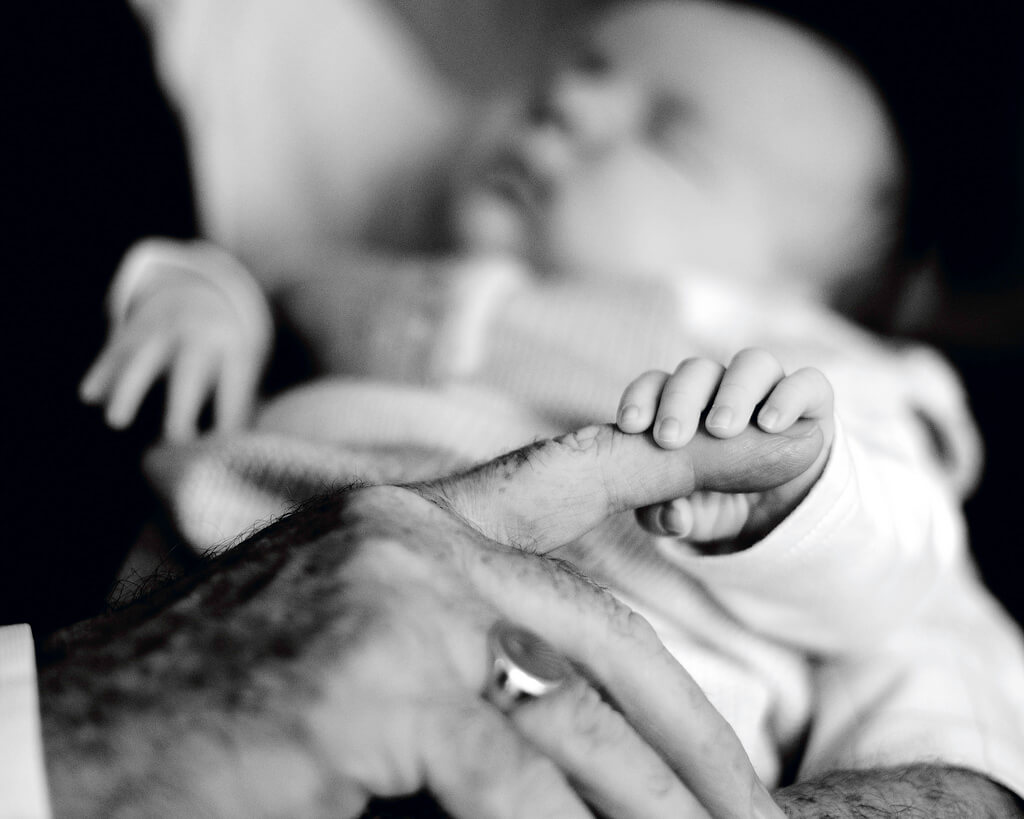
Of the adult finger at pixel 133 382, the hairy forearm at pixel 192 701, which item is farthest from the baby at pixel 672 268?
the hairy forearm at pixel 192 701

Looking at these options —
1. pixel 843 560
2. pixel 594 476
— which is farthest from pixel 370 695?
pixel 843 560

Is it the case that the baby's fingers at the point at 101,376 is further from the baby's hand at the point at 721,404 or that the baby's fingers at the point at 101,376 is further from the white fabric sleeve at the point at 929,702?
the white fabric sleeve at the point at 929,702

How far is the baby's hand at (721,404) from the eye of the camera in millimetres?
523

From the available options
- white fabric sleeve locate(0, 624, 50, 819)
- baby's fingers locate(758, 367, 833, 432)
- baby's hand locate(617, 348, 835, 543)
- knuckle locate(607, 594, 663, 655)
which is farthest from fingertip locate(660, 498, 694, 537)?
white fabric sleeve locate(0, 624, 50, 819)

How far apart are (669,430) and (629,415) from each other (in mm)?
28

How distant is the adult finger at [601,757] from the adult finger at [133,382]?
0.62m

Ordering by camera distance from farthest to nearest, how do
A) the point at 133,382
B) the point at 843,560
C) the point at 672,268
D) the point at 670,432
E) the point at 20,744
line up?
1. the point at 672,268
2. the point at 133,382
3. the point at 843,560
4. the point at 670,432
5. the point at 20,744

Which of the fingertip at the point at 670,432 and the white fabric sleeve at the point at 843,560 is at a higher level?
the fingertip at the point at 670,432

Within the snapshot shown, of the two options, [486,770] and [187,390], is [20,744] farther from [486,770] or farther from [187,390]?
[187,390]

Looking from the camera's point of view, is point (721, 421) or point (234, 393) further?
point (234, 393)

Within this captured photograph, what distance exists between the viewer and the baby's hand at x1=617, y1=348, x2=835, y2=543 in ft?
1.72

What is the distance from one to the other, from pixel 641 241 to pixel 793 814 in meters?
0.71

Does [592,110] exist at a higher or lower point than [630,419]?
higher

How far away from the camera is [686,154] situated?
1080 mm
